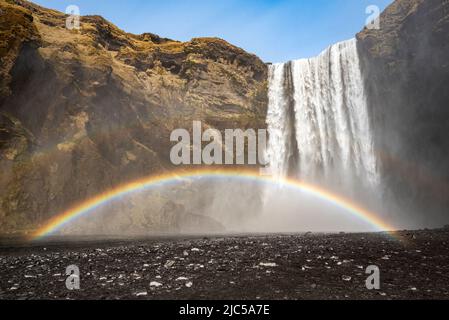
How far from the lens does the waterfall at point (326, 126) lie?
4869cm

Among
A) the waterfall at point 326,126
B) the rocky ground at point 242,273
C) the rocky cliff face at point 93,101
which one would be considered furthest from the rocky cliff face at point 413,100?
the rocky ground at point 242,273

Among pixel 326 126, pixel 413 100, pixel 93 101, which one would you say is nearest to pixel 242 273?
pixel 413 100

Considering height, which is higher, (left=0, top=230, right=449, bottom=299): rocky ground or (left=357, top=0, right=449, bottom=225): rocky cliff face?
(left=357, top=0, right=449, bottom=225): rocky cliff face

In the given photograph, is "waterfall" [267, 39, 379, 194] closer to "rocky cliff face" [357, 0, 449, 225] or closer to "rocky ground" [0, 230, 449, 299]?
"rocky cliff face" [357, 0, 449, 225]

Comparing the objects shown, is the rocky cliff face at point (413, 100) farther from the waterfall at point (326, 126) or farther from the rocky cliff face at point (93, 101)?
the rocky cliff face at point (93, 101)

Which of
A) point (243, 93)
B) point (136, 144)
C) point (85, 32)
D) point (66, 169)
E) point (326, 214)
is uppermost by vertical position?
point (85, 32)

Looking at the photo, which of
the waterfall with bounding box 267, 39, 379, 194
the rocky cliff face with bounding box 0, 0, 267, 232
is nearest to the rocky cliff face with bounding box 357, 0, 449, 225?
the waterfall with bounding box 267, 39, 379, 194

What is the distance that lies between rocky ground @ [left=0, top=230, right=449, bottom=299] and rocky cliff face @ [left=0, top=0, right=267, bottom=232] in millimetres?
27936

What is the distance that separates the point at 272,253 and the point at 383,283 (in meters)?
4.91

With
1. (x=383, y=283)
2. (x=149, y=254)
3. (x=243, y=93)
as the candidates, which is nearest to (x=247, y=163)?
(x=243, y=93)

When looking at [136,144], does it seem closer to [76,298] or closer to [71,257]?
[71,257]

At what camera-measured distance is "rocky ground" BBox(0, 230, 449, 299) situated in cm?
916

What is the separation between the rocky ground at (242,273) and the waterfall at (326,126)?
34138mm

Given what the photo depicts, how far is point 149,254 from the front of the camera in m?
14.8
